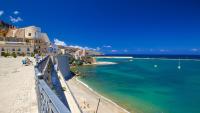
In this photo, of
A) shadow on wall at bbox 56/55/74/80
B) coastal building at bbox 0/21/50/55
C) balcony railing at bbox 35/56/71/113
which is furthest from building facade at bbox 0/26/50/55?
balcony railing at bbox 35/56/71/113

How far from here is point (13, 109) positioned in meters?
6.63

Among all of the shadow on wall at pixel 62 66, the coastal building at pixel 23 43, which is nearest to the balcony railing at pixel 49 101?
the shadow on wall at pixel 62 66

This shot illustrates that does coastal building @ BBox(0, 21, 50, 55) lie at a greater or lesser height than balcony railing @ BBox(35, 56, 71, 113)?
greater

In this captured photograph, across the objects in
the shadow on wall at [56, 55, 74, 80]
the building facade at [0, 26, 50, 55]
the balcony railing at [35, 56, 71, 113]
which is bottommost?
the shadow on wall at [56, 55, 74, 80]

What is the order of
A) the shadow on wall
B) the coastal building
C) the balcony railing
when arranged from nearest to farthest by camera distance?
the balcony railing < the shadow on wall < the coastal building

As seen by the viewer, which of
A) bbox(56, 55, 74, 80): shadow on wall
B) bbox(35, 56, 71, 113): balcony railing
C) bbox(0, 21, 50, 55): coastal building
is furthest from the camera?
bbox(0, 21, 50, 55): coastal building

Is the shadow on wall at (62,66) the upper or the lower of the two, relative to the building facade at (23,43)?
lower

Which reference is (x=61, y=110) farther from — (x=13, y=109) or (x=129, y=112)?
(x=129, y=112)

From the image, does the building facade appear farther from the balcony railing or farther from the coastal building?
the balcony railing

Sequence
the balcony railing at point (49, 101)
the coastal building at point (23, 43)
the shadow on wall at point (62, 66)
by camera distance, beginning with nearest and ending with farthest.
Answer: the balcony railing at point (49, 101) < the shadow on wall at point (62, 66) < the coastal building at point (23, 43)

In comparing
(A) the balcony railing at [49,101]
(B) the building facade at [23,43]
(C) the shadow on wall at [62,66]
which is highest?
(B) the building facade at [23,43]

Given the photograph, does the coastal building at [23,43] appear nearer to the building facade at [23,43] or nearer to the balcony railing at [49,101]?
the building facade at [23,43]

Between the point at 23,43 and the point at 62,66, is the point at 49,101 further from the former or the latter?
the point at 23,43

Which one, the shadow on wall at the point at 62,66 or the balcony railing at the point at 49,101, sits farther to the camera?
the shadow on wall at the point at 62,66
